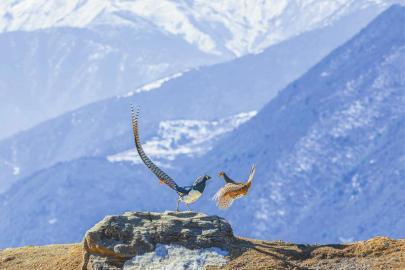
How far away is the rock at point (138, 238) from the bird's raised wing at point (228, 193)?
670 mm

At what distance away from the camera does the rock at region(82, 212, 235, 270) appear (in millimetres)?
39375

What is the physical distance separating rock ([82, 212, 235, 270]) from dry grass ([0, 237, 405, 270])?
33.0 inches

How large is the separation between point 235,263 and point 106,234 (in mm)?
3561

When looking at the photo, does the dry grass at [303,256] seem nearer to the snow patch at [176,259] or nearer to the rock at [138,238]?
the snow patch at [176,259]

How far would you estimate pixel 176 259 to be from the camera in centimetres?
3919

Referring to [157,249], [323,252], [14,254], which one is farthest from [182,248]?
[14,254]

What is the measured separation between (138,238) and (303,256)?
4603 mm

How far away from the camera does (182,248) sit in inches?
1550

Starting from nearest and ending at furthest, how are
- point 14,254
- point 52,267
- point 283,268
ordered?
point 283,268 → point 52,267 → point 14,254

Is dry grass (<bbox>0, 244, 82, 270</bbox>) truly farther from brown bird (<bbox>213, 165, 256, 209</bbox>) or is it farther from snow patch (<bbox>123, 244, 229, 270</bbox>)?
brown bird (<bbox>213, 165, 256, 209</bbox>)

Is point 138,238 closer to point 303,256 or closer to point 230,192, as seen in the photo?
point 230,192

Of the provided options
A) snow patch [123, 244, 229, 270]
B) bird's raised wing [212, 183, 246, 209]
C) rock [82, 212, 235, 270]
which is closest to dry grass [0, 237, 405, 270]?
snow patch [123, 244, 229, 270]

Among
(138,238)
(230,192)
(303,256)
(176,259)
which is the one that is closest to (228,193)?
(230,192)

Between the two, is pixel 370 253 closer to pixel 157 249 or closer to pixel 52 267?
pixel 157 249
